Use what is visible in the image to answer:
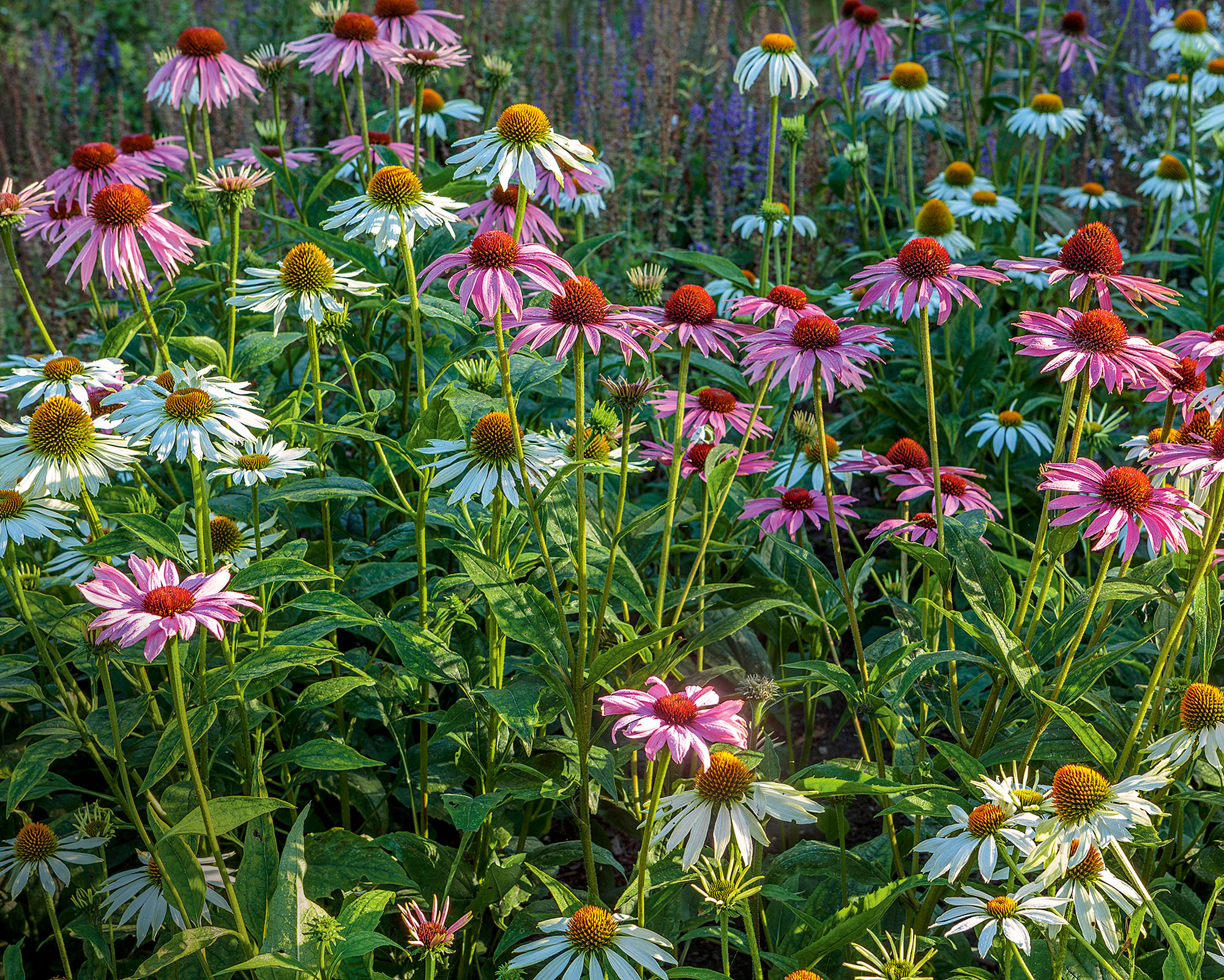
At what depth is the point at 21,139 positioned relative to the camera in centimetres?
512

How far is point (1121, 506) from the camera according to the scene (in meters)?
1.45

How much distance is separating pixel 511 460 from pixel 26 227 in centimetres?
194

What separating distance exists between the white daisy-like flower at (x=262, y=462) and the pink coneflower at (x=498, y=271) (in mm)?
405

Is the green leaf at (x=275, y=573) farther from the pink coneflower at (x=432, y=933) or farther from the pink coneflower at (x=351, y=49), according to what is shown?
the pink coneflower at (x=351, y=49)

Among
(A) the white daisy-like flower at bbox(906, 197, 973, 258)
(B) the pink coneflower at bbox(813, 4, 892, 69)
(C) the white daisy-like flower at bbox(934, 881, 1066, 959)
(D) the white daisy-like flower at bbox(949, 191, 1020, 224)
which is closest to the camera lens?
(C) the white daisy-like flower at bbox(934, 881, 1066, 959)

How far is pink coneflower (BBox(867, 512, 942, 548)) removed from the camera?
1783 mm

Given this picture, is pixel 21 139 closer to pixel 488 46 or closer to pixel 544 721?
pixel 488 46

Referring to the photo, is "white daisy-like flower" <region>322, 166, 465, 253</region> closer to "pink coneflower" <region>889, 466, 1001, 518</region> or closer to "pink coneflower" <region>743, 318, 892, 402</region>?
"pink coneflower" <region>743, 318, 892, 402</region>

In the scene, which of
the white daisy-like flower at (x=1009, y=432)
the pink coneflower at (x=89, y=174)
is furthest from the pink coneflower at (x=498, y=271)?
the white daisy-like flower at (x=1009, y=432)

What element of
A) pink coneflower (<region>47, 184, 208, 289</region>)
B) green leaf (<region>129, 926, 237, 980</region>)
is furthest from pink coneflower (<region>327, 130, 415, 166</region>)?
green leaf (<region>129, 926, 237, 980</region>)

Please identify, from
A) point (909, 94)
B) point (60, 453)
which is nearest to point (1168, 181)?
point (909, 94)

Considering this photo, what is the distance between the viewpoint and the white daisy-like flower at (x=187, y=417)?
1.55 metres

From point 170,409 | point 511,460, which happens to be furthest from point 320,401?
Answer: point 511,460

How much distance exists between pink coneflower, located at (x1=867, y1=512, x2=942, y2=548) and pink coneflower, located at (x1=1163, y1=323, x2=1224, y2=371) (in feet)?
1.51
